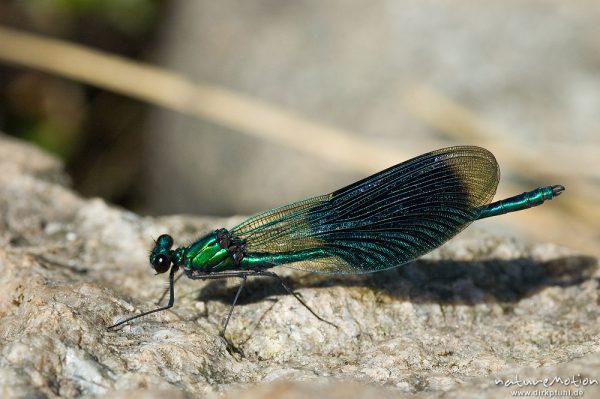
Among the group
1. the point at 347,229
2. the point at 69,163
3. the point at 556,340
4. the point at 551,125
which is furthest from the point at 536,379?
the point at 69,163

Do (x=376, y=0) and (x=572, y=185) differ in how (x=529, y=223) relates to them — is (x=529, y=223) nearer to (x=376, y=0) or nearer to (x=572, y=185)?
(x=572, y=185)

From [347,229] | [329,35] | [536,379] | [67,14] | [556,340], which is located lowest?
[536,379]

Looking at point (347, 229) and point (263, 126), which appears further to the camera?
point (263, 126)

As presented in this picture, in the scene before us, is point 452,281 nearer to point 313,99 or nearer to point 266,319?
point 266,319

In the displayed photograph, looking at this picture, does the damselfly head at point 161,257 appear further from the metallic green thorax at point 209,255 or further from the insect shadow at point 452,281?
the insect shadow at point 452,281

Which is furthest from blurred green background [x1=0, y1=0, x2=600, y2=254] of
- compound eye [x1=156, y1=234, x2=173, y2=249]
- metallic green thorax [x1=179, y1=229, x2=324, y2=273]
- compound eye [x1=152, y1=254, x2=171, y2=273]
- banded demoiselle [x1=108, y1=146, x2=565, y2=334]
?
compound eye [x1=152, y1=254, x2=171, y2=273]

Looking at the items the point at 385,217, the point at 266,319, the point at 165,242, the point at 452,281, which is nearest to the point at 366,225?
the point at 385,217

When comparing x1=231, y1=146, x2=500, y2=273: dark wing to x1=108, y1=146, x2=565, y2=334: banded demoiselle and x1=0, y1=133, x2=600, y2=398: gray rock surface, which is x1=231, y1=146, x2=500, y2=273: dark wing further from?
x1=0, y1=133, x2=600, y2=398: gray rock surface

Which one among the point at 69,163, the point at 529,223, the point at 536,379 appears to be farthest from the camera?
the point at 69,163
